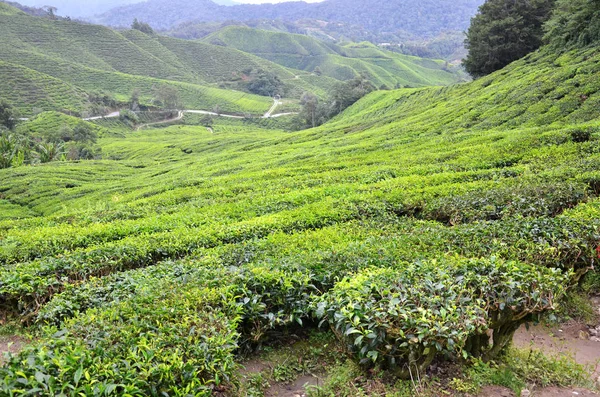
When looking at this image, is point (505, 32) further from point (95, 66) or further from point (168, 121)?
point (95, 66)

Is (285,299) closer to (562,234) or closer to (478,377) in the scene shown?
(478,377)

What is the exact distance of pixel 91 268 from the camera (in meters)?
8.69

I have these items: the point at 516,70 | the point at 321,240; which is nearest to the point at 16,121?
the point at 516,70

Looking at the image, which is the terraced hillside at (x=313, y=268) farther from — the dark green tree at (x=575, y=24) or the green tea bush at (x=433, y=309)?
the dark green tree at (x=575, y=24)

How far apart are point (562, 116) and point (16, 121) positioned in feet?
309

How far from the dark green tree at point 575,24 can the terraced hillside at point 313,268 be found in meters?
19.8

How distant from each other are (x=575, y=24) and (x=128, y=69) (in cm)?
14441

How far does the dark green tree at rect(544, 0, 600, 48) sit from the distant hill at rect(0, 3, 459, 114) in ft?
285

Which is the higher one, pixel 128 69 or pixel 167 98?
pixel 128 69

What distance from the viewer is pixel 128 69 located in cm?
14562

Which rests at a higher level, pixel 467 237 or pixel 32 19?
pixel 32 19

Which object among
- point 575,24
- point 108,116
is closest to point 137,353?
point 575,24

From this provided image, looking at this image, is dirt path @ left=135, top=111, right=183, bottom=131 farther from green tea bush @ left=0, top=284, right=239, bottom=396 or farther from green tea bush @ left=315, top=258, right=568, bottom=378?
green tea bush @ left=315, top=258, right=568, bottom=378

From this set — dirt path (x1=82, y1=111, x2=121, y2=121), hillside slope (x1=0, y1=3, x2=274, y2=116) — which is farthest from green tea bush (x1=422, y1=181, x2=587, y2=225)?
hillside slope (x1=0, y1=3, x2=274, y2=116)
